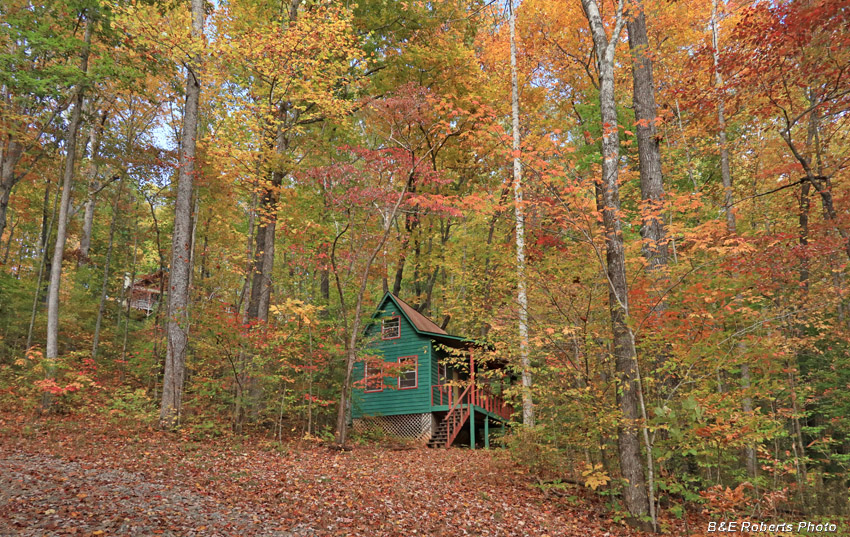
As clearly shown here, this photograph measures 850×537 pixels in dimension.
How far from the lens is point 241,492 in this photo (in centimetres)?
672

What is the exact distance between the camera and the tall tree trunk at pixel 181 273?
34.9 ft

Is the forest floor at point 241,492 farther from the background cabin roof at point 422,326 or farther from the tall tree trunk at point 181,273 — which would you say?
the background cabin roof at point 422,326

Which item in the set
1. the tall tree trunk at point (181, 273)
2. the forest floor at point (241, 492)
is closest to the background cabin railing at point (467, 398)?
the forest floor at point (241, 492)

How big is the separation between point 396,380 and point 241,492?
11.9 m

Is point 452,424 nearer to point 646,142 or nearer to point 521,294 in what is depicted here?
point 521,294

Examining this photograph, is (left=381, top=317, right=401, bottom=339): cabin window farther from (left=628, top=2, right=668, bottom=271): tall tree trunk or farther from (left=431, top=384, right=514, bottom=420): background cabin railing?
(left=628, top=2, right=668, bottom=271): tall tree trunk

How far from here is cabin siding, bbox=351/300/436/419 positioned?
17.7m

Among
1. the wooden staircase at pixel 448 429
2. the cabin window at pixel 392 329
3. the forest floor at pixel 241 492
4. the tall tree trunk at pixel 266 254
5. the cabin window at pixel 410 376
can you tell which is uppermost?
the tall tree trunk at pixel 266 254

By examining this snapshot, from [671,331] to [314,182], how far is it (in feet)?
47.0

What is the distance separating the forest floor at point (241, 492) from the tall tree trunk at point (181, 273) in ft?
2.64

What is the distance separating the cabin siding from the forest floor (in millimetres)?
7252

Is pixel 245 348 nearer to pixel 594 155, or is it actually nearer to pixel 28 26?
pixel 28 26

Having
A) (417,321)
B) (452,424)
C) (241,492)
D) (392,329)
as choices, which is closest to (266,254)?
(392,329)

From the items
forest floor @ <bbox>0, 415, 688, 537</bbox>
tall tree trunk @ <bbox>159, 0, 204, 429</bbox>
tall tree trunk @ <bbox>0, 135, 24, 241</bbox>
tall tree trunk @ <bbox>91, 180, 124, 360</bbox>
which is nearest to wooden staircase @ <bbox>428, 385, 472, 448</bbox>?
forest floor @ <bbox>0, 415, 688, 537</bbox>
